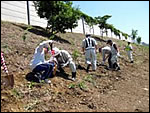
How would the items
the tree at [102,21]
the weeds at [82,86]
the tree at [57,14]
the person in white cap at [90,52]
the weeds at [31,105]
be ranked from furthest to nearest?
the tree at [102,21]
the tree at [57,14]
the person in white cap at [90,52]
the weeds at [82,86]
the weeds at [31,105]

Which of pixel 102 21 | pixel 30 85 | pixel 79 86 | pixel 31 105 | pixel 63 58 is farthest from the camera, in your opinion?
pixel 102 21

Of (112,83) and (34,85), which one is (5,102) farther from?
(112,83)

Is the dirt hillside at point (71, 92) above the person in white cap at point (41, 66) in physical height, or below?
below

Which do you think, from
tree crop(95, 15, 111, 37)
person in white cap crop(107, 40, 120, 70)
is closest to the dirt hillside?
person in white cap crop(107, 40, 120, 70)

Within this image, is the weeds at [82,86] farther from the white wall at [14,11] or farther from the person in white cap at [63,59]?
the white wall at [14,11]

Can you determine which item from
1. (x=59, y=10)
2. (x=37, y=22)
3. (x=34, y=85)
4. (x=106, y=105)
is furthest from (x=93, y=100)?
(x=37, y=22)

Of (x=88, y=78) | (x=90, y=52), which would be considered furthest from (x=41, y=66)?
(x=90, y=52)

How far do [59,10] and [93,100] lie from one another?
8877 millimetres

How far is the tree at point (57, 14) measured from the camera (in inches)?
482

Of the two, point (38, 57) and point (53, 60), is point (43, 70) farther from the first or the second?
point (53, 60)

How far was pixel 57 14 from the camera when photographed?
1266 cm

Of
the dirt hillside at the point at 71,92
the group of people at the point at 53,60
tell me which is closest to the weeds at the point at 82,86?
the dirt hillside at the point at 71,92

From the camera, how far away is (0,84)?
14.2ft

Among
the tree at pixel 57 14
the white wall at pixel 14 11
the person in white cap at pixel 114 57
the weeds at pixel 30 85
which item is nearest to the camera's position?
the weeds at pixel 30 85
